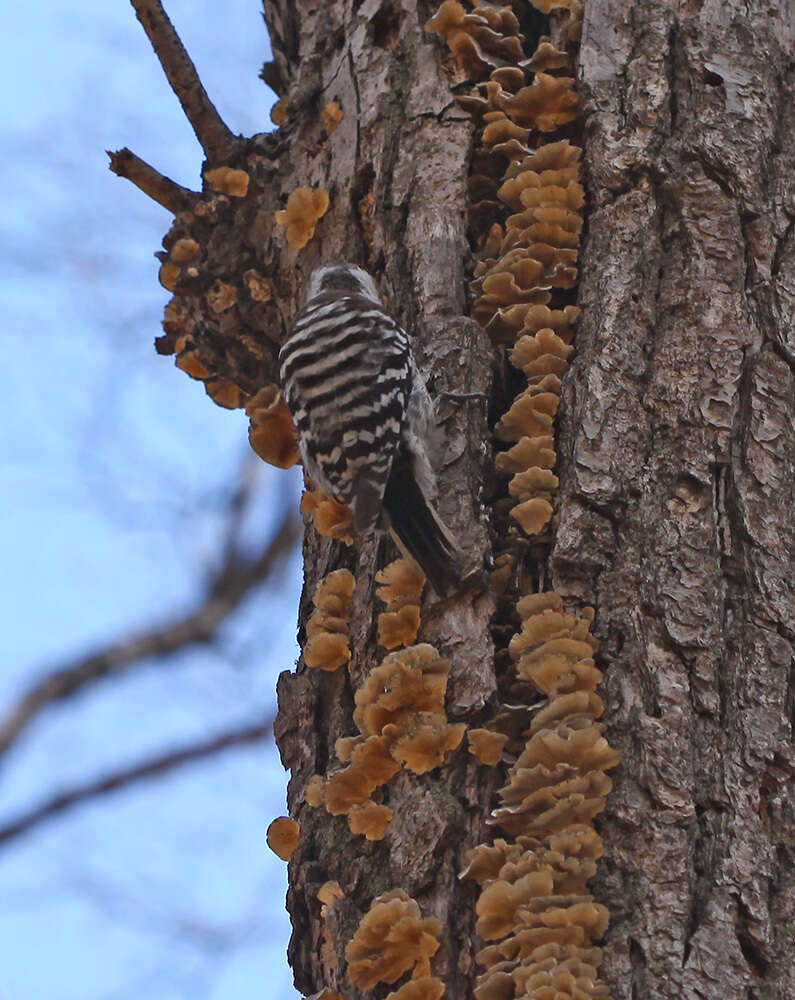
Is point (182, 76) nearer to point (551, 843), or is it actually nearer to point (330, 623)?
point (330, 623)

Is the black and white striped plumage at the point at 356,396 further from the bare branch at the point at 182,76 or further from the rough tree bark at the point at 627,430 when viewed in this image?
the bare branch at the point at 182,76

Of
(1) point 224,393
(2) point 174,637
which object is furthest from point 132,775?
(1) point 224,393

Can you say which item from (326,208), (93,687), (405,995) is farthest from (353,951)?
(93,687)

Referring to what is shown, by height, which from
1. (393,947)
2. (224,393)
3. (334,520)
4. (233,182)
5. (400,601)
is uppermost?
(233,182)

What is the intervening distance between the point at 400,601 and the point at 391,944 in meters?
0.85

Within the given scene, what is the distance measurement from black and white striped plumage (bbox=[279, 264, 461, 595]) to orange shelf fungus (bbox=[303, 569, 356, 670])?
167 millimetres

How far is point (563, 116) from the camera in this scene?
373 centimetres

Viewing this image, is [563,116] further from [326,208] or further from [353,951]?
[353,951]

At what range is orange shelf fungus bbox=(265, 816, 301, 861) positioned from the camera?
306 cm

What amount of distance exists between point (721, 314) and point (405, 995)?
69.8 inches

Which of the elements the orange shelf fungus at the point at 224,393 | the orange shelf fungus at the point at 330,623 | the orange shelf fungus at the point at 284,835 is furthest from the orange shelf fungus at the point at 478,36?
the orange shelf fungus at the point at 284,835

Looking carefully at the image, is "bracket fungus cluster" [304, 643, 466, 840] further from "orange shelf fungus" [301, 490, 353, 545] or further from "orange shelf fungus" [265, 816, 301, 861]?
"orange shelf fungus" [301, 490, 353, 545]

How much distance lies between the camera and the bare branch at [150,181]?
4.18m

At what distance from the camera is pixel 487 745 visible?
8.95ft
